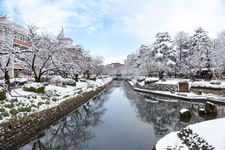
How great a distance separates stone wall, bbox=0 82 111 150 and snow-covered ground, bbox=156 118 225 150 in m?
7.01

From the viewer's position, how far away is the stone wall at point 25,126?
511 inches

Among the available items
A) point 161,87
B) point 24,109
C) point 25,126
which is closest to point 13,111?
point 25,126

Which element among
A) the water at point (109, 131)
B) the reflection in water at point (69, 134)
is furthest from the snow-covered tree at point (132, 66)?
the reflection in water at point (69, 134)

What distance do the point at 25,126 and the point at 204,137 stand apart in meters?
9.64

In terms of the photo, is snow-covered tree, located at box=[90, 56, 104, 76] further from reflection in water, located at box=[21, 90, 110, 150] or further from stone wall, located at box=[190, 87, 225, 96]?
reflection in water, located at box=[21, 90, 110, 150]

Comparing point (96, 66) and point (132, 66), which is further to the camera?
point (132, 66)

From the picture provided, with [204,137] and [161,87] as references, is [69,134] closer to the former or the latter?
[204,137]

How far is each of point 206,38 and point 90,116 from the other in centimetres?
4047

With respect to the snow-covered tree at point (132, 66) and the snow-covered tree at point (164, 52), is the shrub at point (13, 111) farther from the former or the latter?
the snow-covered tree at point (132, 66)

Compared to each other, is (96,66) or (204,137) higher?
(96,66)

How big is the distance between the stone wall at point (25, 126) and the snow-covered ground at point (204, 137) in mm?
7010

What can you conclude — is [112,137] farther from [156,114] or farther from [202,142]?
[156,114]

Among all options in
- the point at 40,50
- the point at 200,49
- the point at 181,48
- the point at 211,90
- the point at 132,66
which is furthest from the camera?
the point at 132,66

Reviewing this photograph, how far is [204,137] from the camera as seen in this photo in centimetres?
1052
